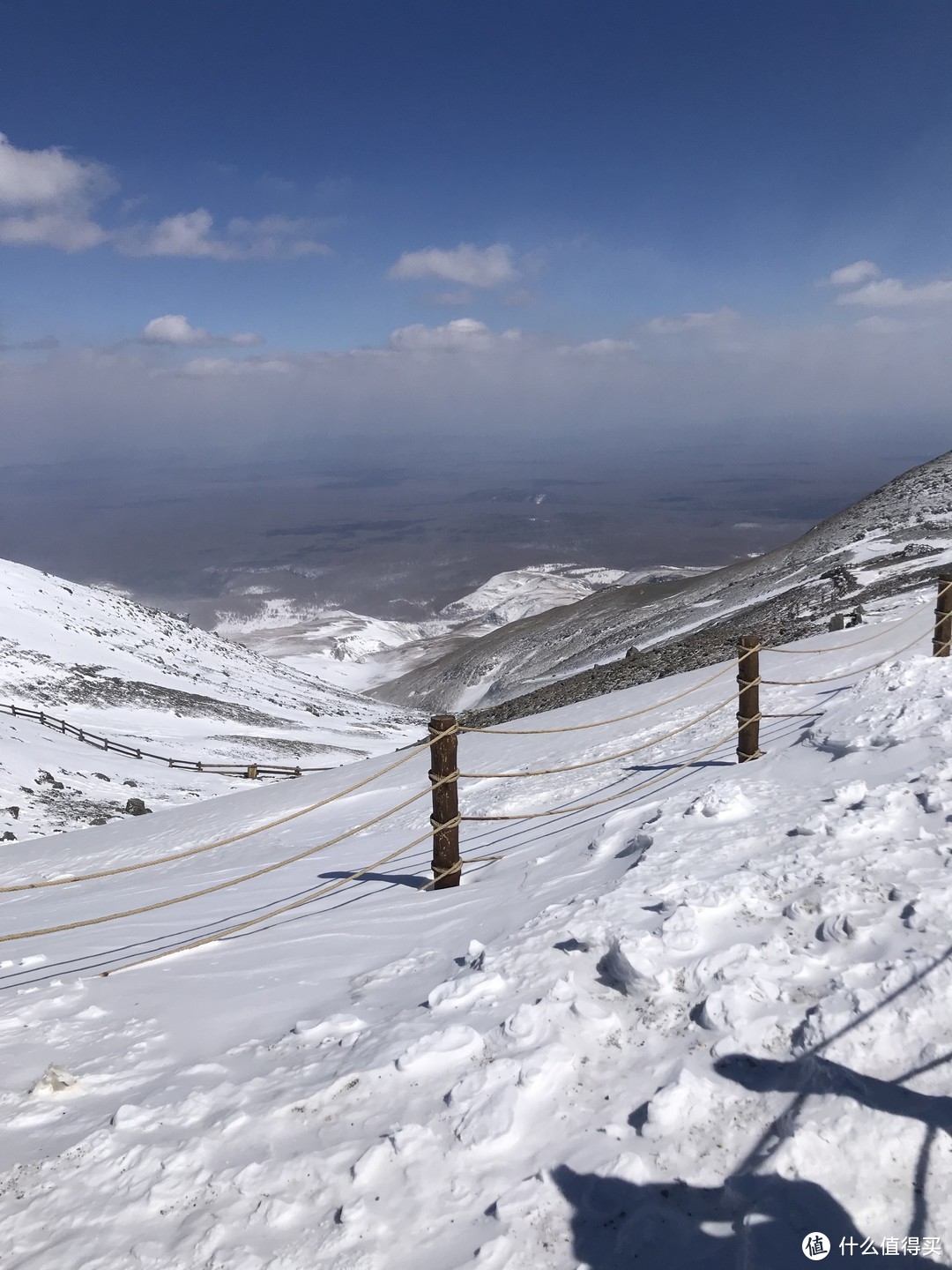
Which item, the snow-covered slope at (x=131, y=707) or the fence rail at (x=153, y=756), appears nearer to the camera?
the snow-covered slope at (x=131, y=707)

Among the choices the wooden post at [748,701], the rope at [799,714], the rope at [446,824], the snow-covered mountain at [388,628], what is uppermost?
the wooden post at [748,701]

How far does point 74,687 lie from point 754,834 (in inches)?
1287

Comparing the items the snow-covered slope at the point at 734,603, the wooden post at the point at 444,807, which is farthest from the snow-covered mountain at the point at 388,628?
the wooden post at the point at 444,807

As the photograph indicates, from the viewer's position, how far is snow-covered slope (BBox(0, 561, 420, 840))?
20969mm

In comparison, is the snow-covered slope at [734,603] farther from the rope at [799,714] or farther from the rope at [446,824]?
the rope at [446,824]

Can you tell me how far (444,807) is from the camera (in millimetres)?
6703

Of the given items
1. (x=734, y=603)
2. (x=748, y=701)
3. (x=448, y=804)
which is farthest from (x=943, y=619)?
(x=734, y=603)

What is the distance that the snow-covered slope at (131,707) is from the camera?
68.8ft

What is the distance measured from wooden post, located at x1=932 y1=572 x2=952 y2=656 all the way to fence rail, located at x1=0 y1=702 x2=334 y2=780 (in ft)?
54.5

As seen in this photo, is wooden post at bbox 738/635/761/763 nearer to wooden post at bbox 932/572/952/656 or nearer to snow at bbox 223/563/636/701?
wooden post at bbox 932/572/952/656

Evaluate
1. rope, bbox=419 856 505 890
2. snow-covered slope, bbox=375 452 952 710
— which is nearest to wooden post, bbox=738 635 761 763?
rope, bbox=419 856 505 890

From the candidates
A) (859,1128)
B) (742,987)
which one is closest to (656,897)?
(742,987)

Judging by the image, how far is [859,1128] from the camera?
3.04 m

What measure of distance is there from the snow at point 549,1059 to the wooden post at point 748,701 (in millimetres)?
1134
